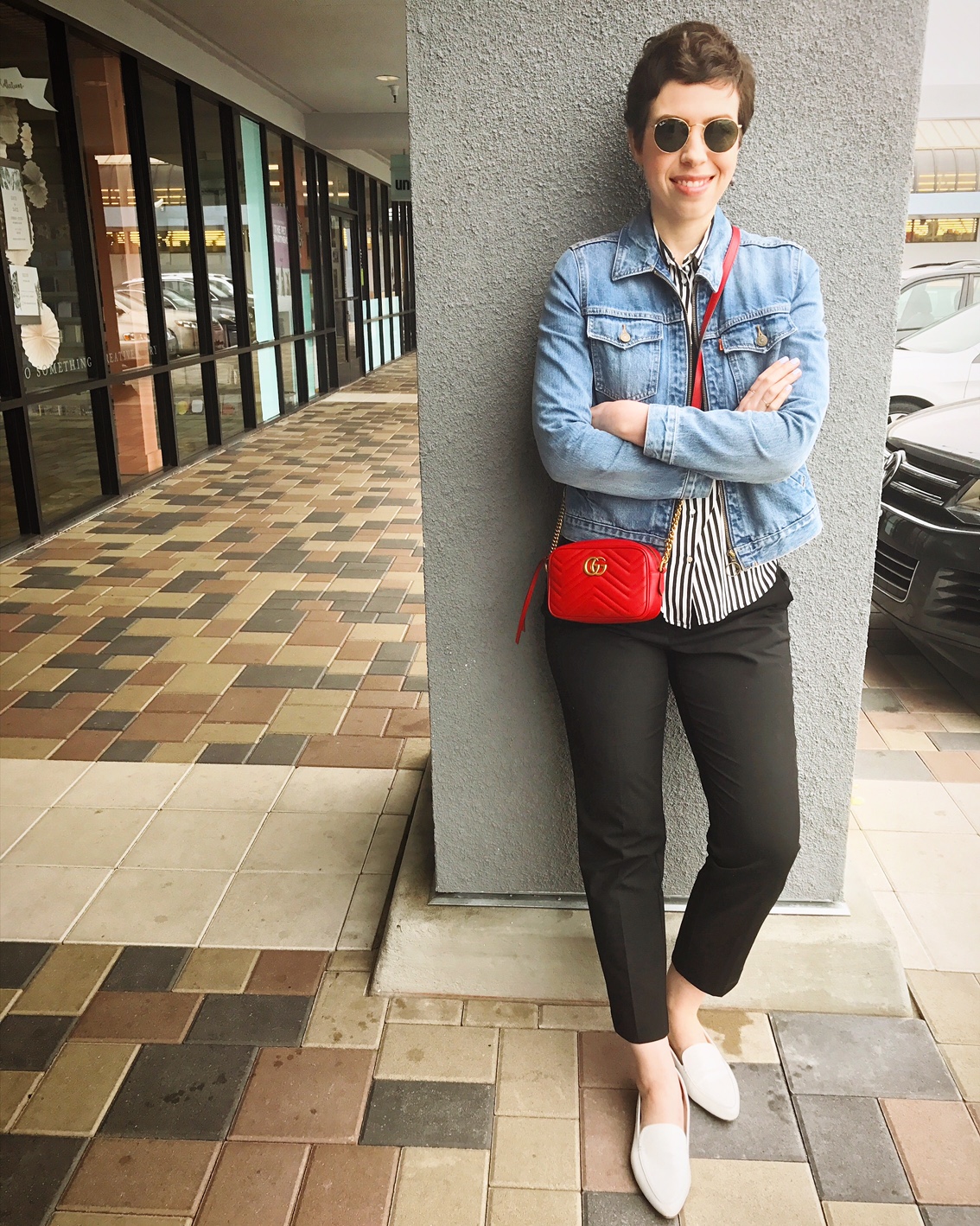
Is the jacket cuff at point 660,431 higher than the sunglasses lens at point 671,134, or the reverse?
the sunglasses lens at point 671,134

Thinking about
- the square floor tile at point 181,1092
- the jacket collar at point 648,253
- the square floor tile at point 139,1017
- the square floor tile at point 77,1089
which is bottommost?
the square floor tile at point 181,1092

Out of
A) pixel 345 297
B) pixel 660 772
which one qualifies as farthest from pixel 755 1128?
pixel 345 297

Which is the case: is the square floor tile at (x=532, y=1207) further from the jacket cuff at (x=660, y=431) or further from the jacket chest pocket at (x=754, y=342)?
the jacket chest pocket at (x=754, y=342)

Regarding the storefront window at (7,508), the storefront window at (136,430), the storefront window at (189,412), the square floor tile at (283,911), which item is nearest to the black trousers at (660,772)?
the square floor tile at (283,911)

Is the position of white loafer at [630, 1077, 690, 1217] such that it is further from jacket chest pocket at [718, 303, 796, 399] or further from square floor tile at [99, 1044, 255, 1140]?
jacket chest pocket at [718, 303, 796, 399]

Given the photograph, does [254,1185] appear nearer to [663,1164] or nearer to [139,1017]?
[139,1017]

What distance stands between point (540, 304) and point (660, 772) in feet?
3.16

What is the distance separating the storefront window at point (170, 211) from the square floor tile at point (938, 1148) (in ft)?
24.8

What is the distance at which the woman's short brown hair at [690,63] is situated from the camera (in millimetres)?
1667

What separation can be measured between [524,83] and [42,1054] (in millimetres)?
2218

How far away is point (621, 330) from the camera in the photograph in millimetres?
1818

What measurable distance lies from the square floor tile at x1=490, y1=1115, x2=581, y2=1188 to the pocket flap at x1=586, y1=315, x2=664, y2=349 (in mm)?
1485

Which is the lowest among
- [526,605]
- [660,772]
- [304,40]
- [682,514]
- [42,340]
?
[660,772]

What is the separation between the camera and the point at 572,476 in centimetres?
182
